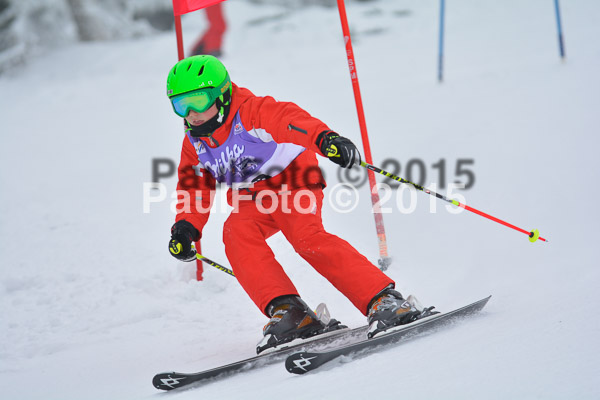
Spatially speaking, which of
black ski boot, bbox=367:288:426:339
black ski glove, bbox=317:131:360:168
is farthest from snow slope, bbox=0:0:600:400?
black ski glove, bbox=317:131:360:168

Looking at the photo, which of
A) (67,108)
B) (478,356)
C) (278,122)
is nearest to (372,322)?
(478,356)

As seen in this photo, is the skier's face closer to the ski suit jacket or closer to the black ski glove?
the ski suit jacket

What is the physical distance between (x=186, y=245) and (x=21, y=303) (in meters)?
1.69

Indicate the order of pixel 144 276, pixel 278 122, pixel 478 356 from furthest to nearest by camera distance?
pixel 144 276, pixel 278 122, pixel 478 356

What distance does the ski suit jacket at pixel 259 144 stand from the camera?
301cm

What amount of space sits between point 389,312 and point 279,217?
81cm

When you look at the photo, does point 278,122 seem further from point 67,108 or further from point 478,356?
point 67,108

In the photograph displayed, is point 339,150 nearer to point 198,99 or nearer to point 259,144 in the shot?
point 259,144

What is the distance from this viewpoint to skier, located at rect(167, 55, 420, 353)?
2.90 metres

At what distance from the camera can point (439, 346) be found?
8.11ft

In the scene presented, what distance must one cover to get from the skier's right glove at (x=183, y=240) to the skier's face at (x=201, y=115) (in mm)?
582

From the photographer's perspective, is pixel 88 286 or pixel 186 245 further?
pixel 88 286
